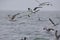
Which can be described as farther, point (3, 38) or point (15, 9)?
point (15, 9)

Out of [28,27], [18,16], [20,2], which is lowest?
[28,27]

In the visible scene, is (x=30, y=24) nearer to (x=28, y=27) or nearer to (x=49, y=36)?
(x=28, y=27)

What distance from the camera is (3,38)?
107 cm

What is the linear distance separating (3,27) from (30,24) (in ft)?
0.85

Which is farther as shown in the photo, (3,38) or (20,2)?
(20,2)

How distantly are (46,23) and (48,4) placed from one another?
0.19 m

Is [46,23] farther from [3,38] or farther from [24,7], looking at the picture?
[3,38]

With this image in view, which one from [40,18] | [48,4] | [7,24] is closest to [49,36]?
[40,18]

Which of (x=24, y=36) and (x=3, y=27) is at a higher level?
(x=3, y=27)

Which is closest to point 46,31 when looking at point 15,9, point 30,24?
point 30,24

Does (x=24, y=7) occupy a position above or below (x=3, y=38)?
above

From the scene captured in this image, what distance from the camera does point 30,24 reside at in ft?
3.71

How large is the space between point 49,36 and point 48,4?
0.32 metres

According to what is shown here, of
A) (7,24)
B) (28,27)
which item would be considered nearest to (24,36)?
(28,27)
